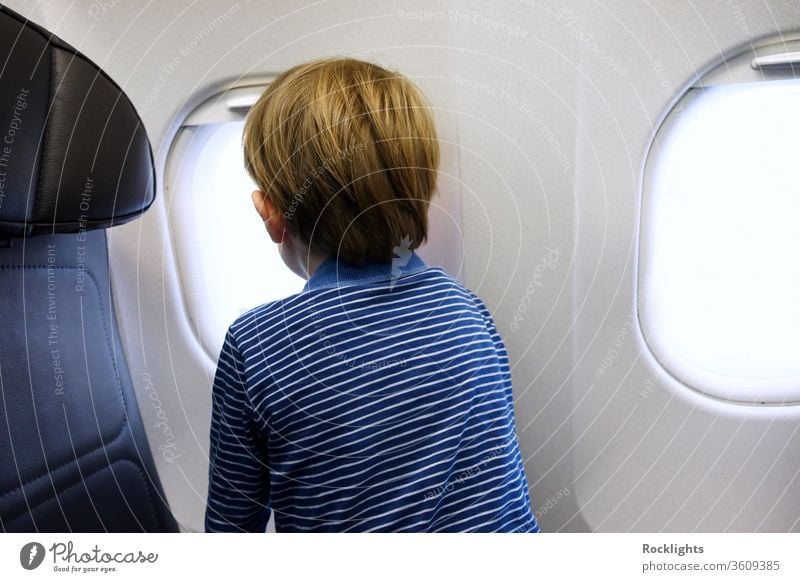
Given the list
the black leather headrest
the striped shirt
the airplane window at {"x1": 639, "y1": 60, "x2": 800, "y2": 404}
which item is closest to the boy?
the striped shirt

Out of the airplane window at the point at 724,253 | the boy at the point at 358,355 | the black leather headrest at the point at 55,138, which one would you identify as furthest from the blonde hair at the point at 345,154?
the airplane window at the point at 724,253

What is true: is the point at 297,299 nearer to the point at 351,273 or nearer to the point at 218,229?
the point at 351,273

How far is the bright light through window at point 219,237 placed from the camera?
70 centimetres

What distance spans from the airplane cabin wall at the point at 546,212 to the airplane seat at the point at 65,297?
3 cm

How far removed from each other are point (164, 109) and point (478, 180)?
36 centimetres

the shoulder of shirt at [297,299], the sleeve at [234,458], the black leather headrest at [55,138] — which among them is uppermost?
the black leather headrest at [55,138]

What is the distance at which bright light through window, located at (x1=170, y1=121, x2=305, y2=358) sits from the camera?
70 centimetres

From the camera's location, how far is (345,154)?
0.58 metres

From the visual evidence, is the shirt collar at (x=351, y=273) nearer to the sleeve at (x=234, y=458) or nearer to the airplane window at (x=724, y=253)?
the sleeve at (x=234, y=458)

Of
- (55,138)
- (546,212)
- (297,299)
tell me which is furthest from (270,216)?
(546,212)

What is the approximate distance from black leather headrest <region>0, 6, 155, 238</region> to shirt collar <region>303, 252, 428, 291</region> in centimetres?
22

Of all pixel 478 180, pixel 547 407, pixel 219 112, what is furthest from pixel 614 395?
pixel 219 112

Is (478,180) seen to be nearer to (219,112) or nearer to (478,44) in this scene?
(478,44)
